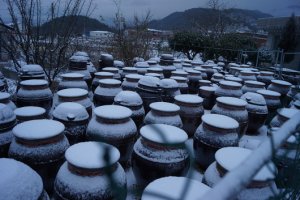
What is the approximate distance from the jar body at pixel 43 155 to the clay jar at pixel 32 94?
1919mm

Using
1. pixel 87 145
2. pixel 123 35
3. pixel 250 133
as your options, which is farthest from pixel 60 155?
pixel 123 35

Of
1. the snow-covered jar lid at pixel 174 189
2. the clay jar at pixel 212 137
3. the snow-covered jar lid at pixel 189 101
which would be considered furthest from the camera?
the snow-covered jar lid at pixel 189 101

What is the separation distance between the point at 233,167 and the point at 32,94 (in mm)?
4023

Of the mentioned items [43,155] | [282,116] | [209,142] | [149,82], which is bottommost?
[209,142]

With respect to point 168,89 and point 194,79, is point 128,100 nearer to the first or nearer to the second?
point 168,89

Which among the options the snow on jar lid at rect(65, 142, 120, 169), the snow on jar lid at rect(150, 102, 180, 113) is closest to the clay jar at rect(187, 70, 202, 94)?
the snow on jar lid at rect(150, 102, 180, 113)

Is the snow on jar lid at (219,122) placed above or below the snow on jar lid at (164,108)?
below

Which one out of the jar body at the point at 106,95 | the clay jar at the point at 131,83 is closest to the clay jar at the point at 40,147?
the jar body at the point at 106,95

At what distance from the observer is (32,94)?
490 centimetres

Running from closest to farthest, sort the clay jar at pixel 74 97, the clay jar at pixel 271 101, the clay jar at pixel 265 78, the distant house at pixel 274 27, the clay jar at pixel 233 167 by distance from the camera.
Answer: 1. the clay jar at pixel 233 167
2. the clay jar at pixel 74 97
3. the clay jar at pixel 271 101
4. the clay jar at pixel 265 78
5. the distant house at pixel 274 27

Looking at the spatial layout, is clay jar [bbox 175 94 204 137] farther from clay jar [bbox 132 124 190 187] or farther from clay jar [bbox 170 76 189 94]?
clay jar [bbox 132 124 190 187]

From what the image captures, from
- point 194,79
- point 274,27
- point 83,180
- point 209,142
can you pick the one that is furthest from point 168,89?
point 274,27

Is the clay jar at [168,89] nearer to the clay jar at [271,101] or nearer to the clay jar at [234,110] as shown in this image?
the clay jar at [234,110]

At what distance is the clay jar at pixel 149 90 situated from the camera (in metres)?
5.51
